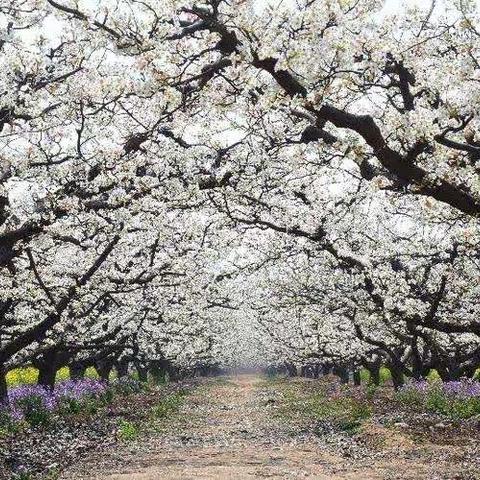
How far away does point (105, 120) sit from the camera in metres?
12.7

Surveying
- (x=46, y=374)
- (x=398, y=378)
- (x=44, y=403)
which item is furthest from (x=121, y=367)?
(x=44, y=403)

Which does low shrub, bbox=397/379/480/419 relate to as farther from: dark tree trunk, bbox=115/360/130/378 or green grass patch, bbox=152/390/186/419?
dark tree trunk, bbox=115/360/130/378

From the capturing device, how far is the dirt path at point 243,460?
46.7ft

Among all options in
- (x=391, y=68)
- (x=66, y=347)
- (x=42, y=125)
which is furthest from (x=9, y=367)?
(x=391, y=68)

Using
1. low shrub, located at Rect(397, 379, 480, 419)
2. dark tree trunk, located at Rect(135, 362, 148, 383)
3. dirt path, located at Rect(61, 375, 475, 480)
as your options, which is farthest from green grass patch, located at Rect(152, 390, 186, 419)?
dark tree trunk, located at Rect(135, 362, 148, 383)

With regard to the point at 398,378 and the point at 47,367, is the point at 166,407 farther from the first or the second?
the point at 398,378

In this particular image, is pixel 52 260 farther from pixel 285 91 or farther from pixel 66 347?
pixel 285 91

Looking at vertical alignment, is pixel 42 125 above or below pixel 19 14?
below

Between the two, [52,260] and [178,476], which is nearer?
[178,476]

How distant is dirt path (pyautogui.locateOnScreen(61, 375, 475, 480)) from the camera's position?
46.7ft

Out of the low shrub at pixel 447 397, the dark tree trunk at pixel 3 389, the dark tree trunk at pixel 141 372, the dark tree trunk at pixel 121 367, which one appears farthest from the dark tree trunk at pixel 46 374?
the dark tree trunk at pixel 141 372

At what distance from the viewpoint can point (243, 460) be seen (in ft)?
54.2

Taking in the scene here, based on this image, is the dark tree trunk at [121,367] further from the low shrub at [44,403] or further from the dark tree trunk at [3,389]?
the dark tree trunk at [3,389]

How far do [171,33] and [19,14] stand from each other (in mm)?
5429
